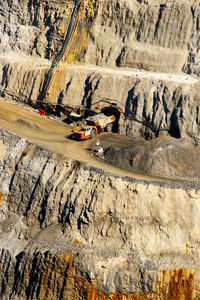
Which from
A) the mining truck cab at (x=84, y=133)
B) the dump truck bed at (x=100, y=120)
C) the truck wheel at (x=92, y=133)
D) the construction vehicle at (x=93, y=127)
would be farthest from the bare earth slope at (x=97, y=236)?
the dump truck bed at (x=100, y=120)

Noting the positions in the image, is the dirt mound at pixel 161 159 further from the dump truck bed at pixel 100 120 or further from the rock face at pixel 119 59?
the dump truck bed at pixel 100 120

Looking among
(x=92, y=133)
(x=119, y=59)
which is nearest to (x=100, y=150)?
(x=92, y=133)

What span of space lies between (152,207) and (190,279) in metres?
4.35

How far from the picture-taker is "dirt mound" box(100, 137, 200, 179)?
23344mm

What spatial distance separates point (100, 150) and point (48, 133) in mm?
5779

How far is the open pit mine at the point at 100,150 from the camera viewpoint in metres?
19.5

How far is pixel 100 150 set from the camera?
25203 mm

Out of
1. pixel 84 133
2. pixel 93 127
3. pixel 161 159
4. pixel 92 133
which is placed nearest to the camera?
pixel 161 159

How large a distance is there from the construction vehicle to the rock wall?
5351 mm

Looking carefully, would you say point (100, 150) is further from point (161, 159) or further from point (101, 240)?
point (101, 240)

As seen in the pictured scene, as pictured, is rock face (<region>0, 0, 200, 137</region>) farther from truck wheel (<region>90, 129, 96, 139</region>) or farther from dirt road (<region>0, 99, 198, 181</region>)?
truck wheel (<region>90, 129, 96, 139</region>)

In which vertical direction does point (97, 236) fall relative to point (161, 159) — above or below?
below

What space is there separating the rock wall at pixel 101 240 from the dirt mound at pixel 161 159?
2.14 m

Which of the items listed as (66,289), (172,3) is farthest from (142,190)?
(172,3)
